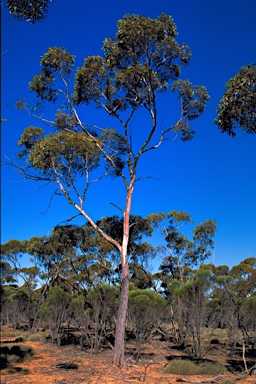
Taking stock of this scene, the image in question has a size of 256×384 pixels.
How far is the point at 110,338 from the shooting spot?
19.1 m

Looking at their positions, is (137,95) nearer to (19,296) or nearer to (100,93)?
(100,93)

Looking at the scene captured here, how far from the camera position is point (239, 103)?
7211 millimetres

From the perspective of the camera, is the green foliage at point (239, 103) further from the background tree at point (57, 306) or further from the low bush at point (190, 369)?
the background tree at point (57, 306)

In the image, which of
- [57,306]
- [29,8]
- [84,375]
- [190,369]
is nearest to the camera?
[29,8]

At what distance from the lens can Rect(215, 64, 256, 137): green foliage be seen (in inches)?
266

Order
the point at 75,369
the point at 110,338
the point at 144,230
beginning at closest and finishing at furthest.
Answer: the point at 75,369 → the point at 144,230 → the point at 110,338

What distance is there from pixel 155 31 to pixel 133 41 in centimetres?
83

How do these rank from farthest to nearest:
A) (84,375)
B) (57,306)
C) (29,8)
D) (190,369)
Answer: (57,306), (190,369), (84,375), (29,8)

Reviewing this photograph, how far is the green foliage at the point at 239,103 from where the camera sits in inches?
266

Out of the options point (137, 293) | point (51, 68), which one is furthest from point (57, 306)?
point (51, 68)

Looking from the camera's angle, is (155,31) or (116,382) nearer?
(116,382)

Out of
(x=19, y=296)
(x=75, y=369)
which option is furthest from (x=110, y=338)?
(x=75, y=369)

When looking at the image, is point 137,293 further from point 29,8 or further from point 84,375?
point 29,8

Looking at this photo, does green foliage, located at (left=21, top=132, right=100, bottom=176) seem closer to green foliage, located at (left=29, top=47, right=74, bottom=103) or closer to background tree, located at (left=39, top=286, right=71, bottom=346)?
green foliage, located at (left=29, top=47, right=74, bottom=103)
